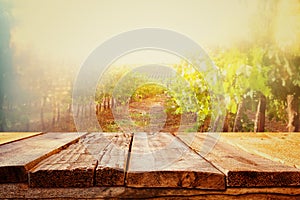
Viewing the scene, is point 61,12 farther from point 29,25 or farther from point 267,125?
point 267,125

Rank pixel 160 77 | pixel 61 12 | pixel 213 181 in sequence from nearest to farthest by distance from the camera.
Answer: pixel 213 181 → pixel 160 77 → pixel 61 12

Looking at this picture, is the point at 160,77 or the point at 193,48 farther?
the point at 160,77

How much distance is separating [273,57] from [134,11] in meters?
2.59

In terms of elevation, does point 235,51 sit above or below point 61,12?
below

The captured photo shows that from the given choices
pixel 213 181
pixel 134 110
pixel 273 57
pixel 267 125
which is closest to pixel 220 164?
pixel 213 181

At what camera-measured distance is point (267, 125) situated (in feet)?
20.2

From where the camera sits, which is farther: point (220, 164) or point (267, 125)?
point (267, 125)

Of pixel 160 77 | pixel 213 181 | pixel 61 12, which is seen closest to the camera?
pixel 213 181

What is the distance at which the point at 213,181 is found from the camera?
76cm

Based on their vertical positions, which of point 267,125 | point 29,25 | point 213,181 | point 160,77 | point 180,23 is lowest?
point 267,125

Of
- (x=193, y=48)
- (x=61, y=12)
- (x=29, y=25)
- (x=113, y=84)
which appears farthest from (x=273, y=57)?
(x=113, y=84)

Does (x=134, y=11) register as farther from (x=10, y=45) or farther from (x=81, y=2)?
(x=10, y=45)

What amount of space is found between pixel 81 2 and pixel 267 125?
4.23 meters

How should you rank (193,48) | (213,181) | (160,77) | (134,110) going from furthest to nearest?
(134,110) < (160,77) < (193,48) < (213,181)
